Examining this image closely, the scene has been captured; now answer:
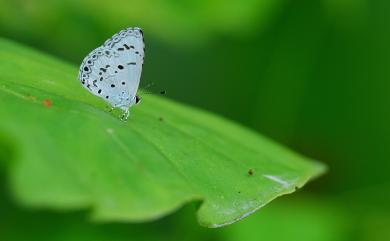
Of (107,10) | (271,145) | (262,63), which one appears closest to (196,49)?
(262,63)

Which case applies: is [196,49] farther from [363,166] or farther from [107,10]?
[363,166]

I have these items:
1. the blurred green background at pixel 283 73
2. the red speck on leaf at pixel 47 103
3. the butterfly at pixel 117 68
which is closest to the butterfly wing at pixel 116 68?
the butterfly at pixel 117 68

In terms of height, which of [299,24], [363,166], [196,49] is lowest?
[363,166]

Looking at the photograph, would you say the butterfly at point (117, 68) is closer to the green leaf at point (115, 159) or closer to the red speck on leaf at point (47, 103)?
the green leaf at point (115, 159)

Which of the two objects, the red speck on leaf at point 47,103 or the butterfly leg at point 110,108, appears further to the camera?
the butterfly leg at point 110,108

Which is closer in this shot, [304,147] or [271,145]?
[271,145]

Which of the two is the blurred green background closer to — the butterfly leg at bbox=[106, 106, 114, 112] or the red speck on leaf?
the butterfly leg at bbox=[106, 106, 114, 112]

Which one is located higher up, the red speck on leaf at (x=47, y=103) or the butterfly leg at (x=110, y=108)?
the red speck on leaf at (x=47, y=103)

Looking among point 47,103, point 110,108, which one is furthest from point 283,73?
point 47,103
